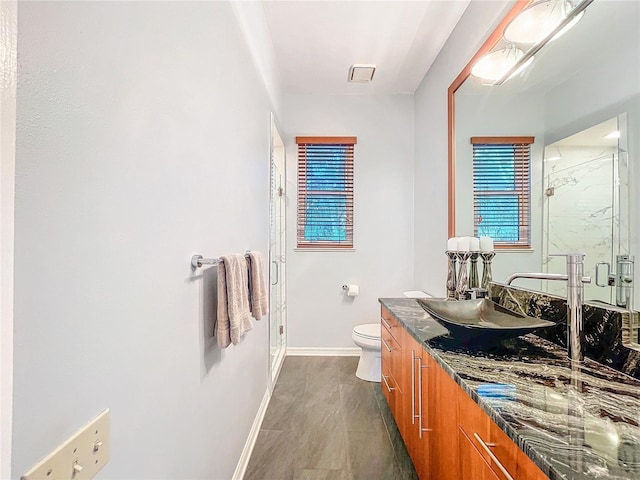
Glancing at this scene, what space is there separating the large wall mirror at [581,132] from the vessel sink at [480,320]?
0.25 m

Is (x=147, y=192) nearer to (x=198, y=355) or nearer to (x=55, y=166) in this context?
(x=55, y=166)

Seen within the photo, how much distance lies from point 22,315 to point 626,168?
67.5 inches

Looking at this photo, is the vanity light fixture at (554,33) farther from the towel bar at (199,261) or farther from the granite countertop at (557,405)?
the towel bar at (199,261)

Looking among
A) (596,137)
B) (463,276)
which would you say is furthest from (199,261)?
(463,276)

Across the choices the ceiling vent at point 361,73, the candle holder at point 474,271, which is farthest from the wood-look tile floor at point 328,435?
the ceiling vent at point 361,73

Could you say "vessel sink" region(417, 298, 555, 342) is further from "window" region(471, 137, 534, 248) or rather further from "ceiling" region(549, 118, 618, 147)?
"ceiling" region(549, 118, 618, 147)

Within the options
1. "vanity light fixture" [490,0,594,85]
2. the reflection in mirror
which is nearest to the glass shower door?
"vanity light fixture" [490,0,594,85]

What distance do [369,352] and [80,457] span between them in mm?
2637

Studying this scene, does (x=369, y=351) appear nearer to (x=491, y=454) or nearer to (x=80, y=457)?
(x=491, y=454)

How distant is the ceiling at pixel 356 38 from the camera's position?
2357 millimetres

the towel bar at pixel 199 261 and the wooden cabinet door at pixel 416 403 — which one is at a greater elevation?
the towel bar at pixel 199 261

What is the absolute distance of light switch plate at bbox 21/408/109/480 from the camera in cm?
55

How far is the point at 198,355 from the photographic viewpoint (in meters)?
1.26

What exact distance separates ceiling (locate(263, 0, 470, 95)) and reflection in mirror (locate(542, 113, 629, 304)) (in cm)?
143
